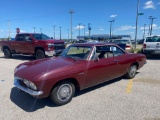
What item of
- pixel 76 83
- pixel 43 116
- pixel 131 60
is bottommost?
pixel 43 116

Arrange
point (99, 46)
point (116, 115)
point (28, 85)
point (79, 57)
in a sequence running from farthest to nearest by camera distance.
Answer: point (99, 46) < point (79, 57) < point (28, 85) < point (116, 115)

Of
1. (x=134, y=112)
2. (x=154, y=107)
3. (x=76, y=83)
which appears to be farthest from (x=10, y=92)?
(x=154, y=107)

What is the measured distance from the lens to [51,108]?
4.08m

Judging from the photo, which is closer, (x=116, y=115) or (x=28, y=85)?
(x=116, y=115)

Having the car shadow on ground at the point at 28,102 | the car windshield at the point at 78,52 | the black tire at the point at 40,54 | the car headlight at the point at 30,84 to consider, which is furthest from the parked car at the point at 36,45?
the car headlight at the point at 30,84

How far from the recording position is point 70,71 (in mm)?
4172

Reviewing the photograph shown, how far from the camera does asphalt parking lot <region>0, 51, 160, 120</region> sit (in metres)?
3.67

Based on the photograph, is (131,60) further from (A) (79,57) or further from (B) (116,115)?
(B) (116,115)

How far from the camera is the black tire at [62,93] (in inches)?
159

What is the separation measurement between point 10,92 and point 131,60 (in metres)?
4.42

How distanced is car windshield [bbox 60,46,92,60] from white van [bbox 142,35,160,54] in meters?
8.05

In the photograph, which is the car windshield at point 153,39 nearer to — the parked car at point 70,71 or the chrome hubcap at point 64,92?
the parked car at point 70,71

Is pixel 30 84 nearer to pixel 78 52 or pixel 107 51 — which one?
pixel 78 52

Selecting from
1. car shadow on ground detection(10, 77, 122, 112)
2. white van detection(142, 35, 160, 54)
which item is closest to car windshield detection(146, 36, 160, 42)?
white van detection(142, 35, 160, 54)
